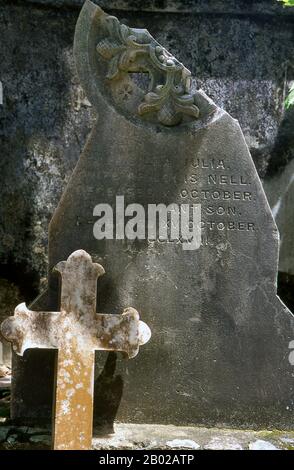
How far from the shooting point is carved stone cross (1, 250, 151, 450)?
3.11 metres

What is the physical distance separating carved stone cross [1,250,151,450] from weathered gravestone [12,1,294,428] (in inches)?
14.8

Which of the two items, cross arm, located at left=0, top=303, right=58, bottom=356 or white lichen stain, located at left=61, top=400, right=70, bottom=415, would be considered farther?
cross arm, located at left=0, top=303, right=58, bottom=356

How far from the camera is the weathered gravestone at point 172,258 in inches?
140

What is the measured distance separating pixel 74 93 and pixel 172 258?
9.55ft

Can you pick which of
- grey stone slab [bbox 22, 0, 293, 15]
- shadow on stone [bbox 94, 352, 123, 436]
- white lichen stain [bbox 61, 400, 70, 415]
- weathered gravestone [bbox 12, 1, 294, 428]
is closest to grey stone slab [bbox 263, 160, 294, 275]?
grey stone slab [bbox 22, 0, 293, 15]

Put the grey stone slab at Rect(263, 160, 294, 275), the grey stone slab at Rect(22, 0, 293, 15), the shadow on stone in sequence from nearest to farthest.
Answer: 1. the shadow on stone
2. the grey stone slab at Rect(22, 0, 293, 15)
3. the grey stone slab at Rect(263, 160, 294, 275)

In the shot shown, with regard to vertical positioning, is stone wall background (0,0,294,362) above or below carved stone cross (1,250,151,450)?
above

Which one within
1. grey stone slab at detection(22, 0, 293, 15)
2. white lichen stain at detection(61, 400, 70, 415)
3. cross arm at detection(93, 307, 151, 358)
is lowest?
white lichen stain at detection(61, 400, 70, 415)

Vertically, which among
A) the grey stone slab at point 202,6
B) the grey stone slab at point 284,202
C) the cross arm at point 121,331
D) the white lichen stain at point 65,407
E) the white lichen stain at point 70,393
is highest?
the grey stone slab at point 202,6

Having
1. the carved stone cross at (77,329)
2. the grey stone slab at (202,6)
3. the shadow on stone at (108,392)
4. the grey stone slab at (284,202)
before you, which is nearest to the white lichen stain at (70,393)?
the carved stone cross at (77,329)

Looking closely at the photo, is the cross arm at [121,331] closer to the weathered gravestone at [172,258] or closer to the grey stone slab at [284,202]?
the weathered gravestone at [172,258]

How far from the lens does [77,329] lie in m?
3.15

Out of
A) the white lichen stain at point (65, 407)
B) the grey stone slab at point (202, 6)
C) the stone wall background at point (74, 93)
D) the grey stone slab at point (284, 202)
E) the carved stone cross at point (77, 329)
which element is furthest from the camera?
the grey stone slab at point (284, 202)

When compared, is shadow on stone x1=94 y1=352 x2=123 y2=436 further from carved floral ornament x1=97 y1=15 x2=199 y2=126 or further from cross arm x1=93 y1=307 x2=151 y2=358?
carved floral ornament x1=97 y1=15 x2=199 y2=126
